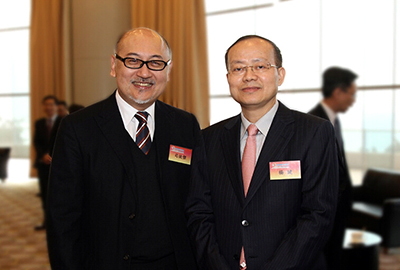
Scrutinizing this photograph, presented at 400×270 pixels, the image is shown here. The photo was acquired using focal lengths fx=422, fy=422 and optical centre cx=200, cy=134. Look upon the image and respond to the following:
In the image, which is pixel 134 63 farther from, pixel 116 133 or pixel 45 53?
pixel 45 53

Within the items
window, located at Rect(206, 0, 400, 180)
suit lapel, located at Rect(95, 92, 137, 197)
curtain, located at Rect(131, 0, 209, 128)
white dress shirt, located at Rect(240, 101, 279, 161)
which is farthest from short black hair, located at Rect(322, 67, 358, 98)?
curtain, located at Rect(131, 0, 209, 128)

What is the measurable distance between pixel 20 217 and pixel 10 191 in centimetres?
274

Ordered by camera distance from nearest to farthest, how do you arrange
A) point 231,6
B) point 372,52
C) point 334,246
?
1. point 334,246
2. point 372,52
3. point 231,6

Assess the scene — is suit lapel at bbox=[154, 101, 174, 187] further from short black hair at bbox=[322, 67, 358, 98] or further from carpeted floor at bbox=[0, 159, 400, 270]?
carpeted floor at bbox=[0, 159, 400, 270]

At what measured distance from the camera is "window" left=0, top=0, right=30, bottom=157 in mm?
11586

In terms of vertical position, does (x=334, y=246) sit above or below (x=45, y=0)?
below

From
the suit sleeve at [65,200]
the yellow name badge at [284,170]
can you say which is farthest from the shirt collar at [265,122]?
the suit sleeve at [65,200]

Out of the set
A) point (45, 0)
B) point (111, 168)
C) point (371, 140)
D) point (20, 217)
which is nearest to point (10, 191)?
point (20, 217)

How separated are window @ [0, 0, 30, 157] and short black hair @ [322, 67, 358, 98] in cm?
987

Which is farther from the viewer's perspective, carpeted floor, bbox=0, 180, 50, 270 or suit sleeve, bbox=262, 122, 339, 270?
carpeted floor, bbox=0, 180, 50, 270

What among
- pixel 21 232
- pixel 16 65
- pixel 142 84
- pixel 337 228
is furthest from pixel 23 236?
pixel 16 65

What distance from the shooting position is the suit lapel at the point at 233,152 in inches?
72.3

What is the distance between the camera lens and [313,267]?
1.90 metres

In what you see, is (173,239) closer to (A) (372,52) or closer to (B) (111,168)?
(B) (111,168)
